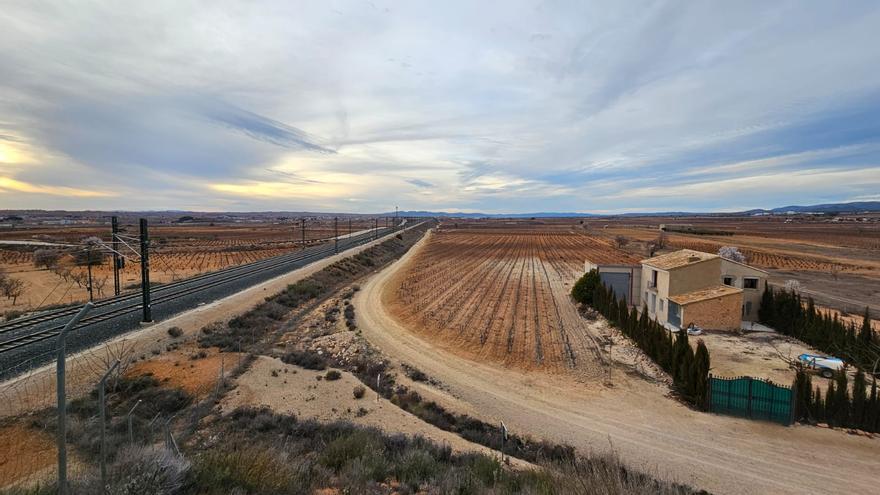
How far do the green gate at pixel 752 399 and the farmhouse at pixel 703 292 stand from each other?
30.6 ft

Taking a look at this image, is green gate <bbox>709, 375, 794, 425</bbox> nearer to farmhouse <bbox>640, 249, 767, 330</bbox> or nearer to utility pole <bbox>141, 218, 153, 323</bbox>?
farmhouse <bbox>640, 249, 767, 330</bbox>

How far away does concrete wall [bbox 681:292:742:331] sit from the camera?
24406 millimetres

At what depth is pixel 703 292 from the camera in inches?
1003

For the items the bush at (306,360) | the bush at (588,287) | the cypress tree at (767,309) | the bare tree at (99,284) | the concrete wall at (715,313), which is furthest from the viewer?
the bush at (588,287)

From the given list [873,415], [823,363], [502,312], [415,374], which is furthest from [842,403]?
[502,312]

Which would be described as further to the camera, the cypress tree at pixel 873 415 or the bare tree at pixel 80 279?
the bare tree at pixel 80 279

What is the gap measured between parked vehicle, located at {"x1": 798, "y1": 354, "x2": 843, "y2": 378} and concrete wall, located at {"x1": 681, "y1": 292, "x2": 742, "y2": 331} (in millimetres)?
4691

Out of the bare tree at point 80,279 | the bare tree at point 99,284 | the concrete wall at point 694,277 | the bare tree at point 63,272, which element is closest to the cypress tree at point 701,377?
the concrete wall at point 694,277

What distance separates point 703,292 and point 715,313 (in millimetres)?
1512

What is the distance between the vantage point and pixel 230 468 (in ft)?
21.4

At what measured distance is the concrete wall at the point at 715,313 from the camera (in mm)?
24406

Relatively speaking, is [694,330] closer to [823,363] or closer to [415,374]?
[823,363]

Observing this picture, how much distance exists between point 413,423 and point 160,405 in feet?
26.9

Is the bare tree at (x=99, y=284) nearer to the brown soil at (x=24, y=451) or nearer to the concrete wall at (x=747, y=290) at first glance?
the brown soil at (x=24, y=451)
